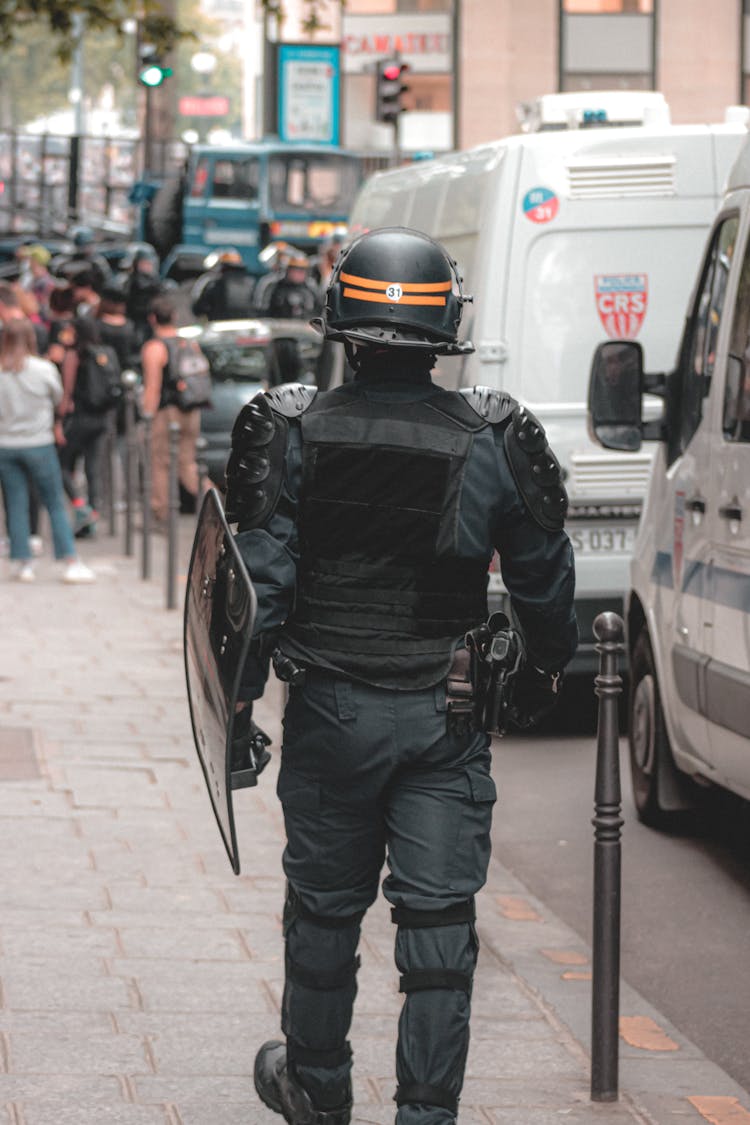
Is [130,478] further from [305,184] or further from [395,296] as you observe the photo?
[305,184]

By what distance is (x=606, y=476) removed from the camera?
955 cm

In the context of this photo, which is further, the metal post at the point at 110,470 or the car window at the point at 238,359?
the car window at the point at 238,359

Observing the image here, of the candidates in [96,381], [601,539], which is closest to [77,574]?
[96,381]

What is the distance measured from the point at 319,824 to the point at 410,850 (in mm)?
186

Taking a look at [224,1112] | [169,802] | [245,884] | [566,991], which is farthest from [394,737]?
[169,802]

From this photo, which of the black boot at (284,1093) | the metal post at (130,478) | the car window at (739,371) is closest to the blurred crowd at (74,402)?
the metal post at (130,478)

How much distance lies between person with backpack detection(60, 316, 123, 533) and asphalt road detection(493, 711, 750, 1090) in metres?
8.06

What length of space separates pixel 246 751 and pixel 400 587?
0.43 m

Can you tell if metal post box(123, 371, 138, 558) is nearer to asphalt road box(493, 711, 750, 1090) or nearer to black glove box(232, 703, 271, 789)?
asphalt road box(493, 711, 750, 1090)

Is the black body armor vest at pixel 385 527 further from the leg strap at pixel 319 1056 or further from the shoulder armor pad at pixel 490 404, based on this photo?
the leg strap at pixel 319 1056

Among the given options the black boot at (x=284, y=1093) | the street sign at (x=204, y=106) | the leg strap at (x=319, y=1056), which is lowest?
the black boot at (x=284, y=1093)

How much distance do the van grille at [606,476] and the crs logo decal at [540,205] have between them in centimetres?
101

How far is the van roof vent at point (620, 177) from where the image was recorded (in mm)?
9453

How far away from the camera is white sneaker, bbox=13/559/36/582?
14.9m
